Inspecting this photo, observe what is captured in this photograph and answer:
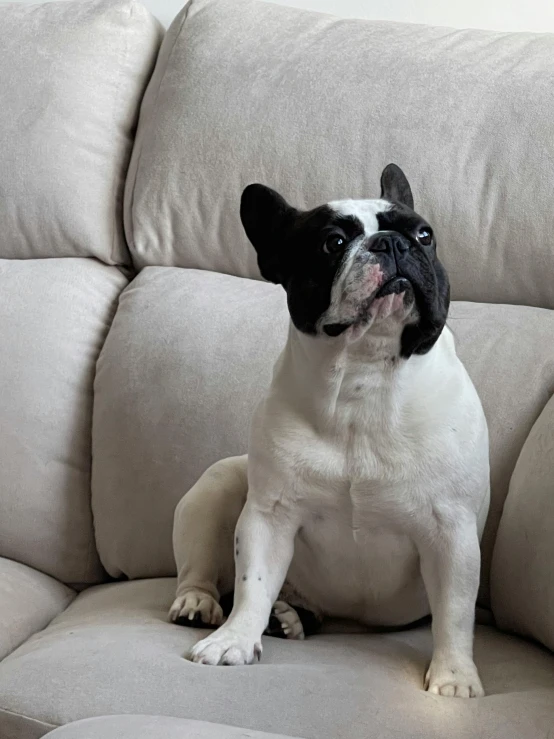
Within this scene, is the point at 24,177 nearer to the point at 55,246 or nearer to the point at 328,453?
the point at 55,246

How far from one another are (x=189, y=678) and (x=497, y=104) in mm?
1028

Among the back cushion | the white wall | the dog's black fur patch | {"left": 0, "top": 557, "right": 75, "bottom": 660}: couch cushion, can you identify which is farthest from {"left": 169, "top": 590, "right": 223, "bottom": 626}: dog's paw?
the white wall

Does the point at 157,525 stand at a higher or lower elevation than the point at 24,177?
lower

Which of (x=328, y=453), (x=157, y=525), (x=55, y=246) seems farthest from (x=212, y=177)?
(x=328, y=453)

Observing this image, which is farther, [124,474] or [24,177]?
[24,177]

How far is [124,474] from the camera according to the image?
169 cm

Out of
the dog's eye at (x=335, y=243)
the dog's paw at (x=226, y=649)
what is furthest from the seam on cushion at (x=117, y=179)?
the dog's paw at (x=226, y=649)

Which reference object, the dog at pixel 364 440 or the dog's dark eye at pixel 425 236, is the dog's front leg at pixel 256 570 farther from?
the dog's dark eye at pixel 425 236

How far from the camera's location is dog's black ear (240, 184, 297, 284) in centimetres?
128

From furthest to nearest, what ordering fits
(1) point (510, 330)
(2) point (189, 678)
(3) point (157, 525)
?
(3) point (157, 525) < (1) point (510, 330) < (2) point (189, 678)

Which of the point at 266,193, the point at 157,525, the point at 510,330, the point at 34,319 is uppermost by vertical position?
the point at 266,193

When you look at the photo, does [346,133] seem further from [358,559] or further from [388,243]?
[358,559]

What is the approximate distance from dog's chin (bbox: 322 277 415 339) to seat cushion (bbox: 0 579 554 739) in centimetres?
38

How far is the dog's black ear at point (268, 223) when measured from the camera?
128 cm
